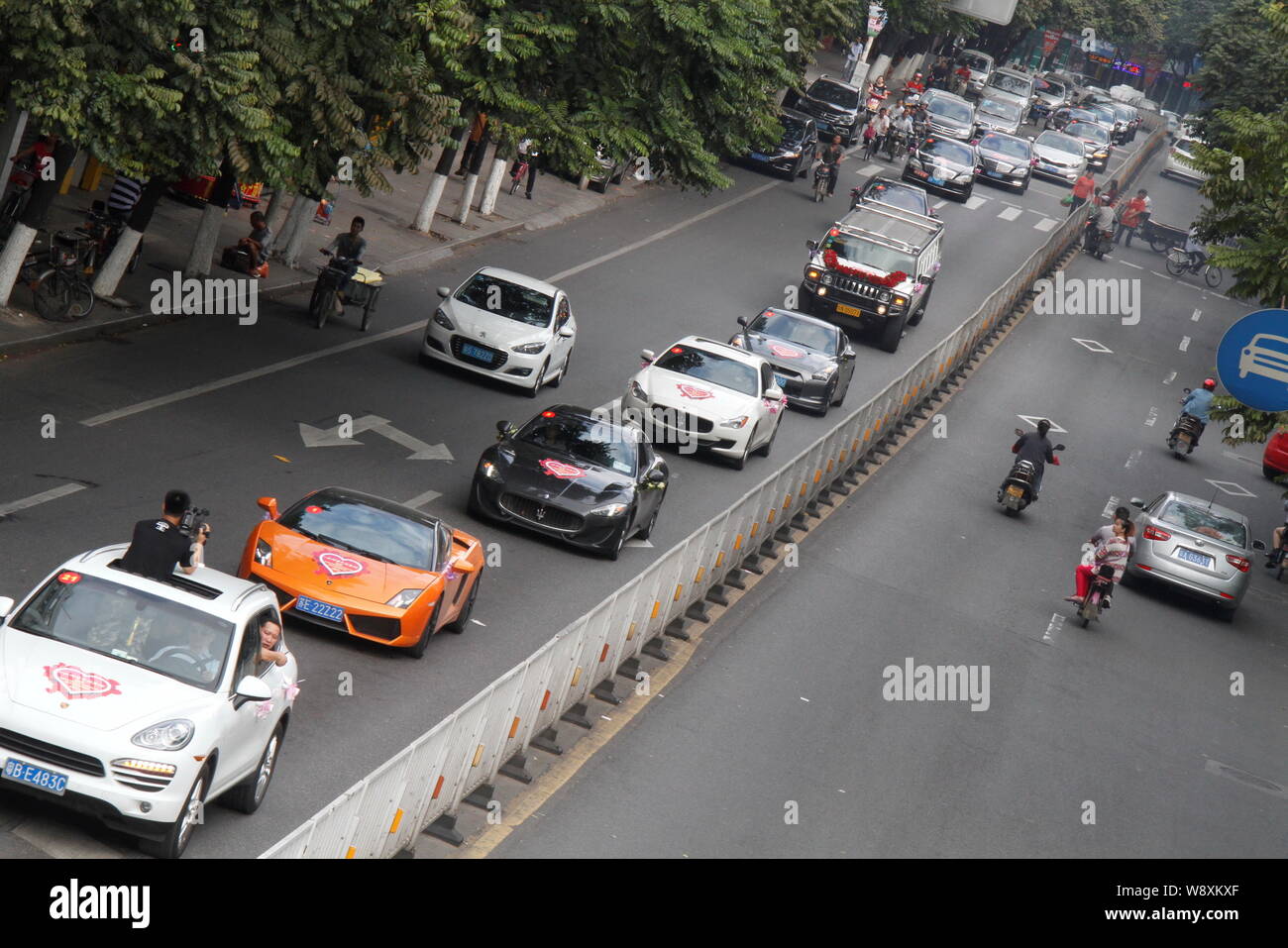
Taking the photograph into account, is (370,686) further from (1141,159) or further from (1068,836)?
(1141,159)

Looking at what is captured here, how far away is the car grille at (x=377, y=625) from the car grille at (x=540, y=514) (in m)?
4.73

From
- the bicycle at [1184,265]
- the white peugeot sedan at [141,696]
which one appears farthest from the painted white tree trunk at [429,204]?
the bicycle at [1184,265]

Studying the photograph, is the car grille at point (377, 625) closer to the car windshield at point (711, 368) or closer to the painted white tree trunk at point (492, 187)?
the car windshield at point (711, 368)

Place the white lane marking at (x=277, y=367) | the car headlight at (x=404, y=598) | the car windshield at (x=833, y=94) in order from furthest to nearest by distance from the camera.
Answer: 1. the car windshield at (x=833, y=94)
2. the white lane marking at (x=277, y=367)
3. the car headlight at (x=404, y=598)

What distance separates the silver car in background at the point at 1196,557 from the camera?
985 inches

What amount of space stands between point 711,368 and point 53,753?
1703cm

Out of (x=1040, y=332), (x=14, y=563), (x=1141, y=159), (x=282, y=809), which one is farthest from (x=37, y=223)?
(x=1141, y=159)

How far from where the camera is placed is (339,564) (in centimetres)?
1479

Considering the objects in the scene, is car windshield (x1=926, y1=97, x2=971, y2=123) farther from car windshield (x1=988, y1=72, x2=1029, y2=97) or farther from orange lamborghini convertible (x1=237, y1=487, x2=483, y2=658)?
orange lamborghini convertible (x1=237, y1=487, x2=483, y2=658)

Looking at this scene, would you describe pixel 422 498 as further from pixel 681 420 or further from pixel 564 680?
pixel 564 680

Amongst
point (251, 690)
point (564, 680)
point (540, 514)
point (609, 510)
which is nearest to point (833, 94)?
point (609, 510)

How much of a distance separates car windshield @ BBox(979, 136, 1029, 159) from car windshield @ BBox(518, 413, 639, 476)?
1566 inches

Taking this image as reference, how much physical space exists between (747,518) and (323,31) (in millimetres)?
7763
